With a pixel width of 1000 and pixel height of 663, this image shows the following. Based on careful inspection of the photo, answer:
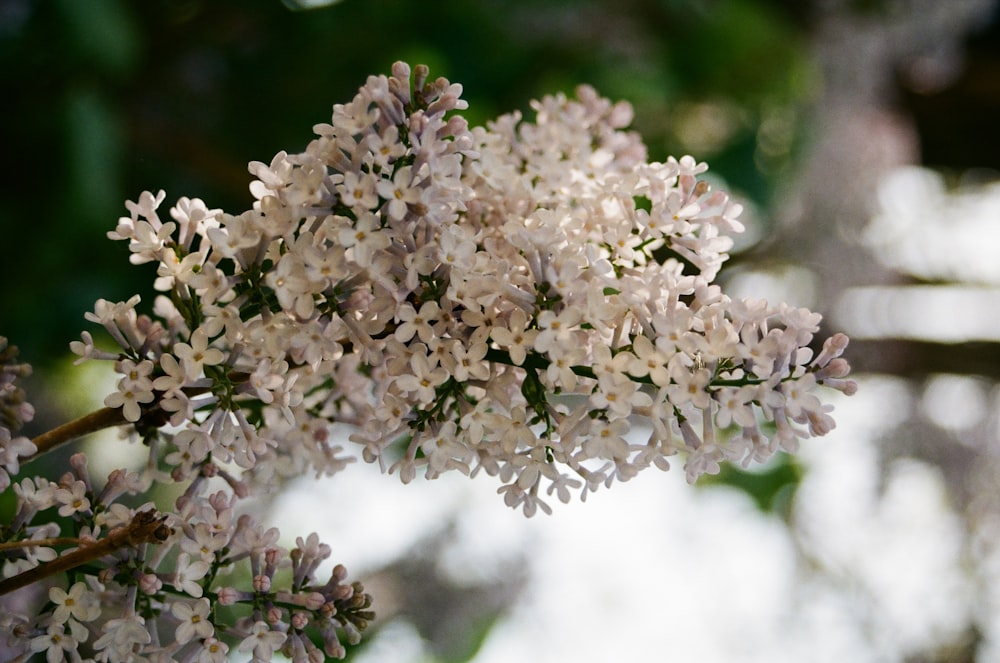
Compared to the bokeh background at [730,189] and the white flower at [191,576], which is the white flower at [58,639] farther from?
the bokeh background at [730,189]

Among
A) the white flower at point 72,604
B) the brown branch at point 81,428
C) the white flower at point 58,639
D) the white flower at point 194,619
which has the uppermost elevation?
the brown branch at point 81,428

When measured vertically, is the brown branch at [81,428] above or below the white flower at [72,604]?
above

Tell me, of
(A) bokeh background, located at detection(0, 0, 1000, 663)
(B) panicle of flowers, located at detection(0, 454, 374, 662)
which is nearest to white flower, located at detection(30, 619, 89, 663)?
(B) panicle of flowers, located at detection(0, 454, 374, 662)

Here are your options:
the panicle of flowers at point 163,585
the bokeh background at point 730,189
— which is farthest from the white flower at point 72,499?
the bokeh background at point 730,189

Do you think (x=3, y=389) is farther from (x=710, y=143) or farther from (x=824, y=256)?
(x=824, y=256)

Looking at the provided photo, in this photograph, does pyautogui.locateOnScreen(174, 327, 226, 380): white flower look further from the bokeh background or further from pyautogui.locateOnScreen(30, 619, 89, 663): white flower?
the bokeh background

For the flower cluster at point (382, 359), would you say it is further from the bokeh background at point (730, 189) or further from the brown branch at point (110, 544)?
the bokeh background at point (730, 189)

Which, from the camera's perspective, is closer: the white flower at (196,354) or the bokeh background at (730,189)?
the white flower at (196,354)
